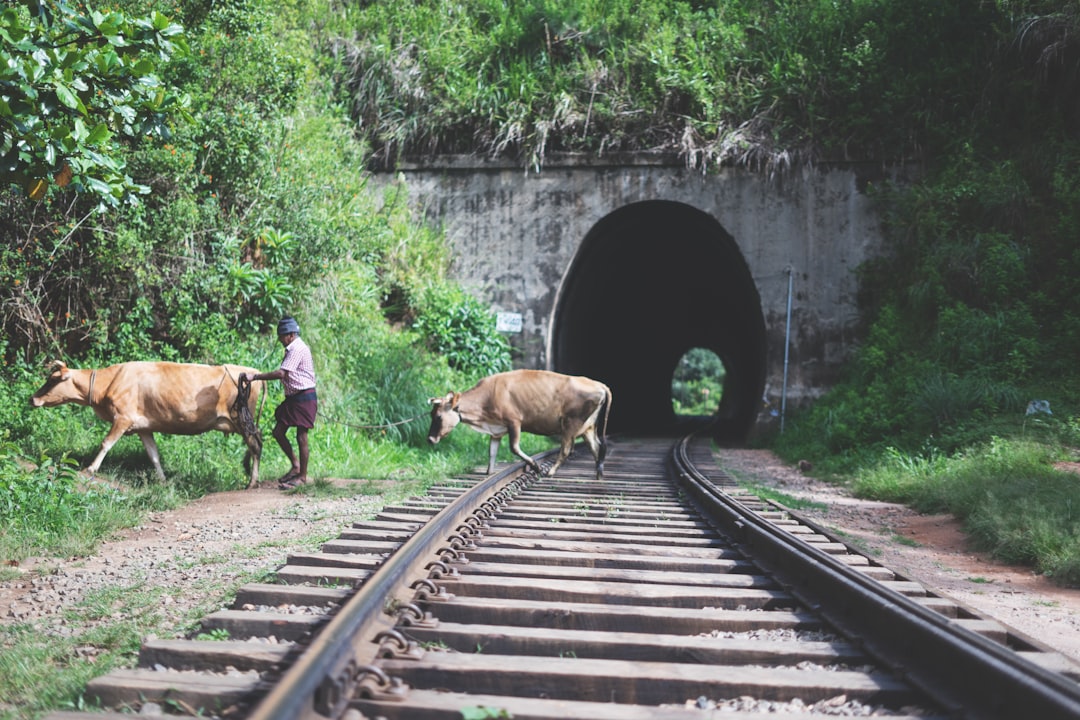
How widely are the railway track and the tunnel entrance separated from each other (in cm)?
1176

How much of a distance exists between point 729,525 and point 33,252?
342 inches

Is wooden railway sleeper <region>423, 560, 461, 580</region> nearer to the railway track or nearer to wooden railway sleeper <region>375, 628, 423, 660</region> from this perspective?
the railway track

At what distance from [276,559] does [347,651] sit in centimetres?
254

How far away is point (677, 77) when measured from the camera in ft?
51.1

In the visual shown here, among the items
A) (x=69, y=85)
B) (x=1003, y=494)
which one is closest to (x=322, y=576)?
(x=69, y=85)

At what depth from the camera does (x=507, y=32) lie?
16.7 meters

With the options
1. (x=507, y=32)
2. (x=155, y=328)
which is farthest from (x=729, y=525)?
(x=507, y=32)

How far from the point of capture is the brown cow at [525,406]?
889 centimetres

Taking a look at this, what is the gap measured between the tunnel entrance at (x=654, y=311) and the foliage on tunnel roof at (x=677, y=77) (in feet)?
5.64

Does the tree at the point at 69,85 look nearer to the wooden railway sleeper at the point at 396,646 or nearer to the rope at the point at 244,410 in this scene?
the rope at the point at 244,410

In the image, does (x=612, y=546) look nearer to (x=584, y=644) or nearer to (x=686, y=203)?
(x=584, y=644)

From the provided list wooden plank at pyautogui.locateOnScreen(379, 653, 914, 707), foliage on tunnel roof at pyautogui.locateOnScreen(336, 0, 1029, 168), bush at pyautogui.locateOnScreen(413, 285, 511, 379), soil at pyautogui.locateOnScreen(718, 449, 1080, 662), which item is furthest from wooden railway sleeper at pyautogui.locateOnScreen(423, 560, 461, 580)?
foliage on tunnel roof at pyautogui.locateOnScreen(336, 0, 1029, 168)

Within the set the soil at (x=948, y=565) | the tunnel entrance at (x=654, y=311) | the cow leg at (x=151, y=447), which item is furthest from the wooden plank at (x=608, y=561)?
the tunnel entrance at (x=654, y=311)

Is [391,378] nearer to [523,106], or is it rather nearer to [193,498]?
[193,498]
